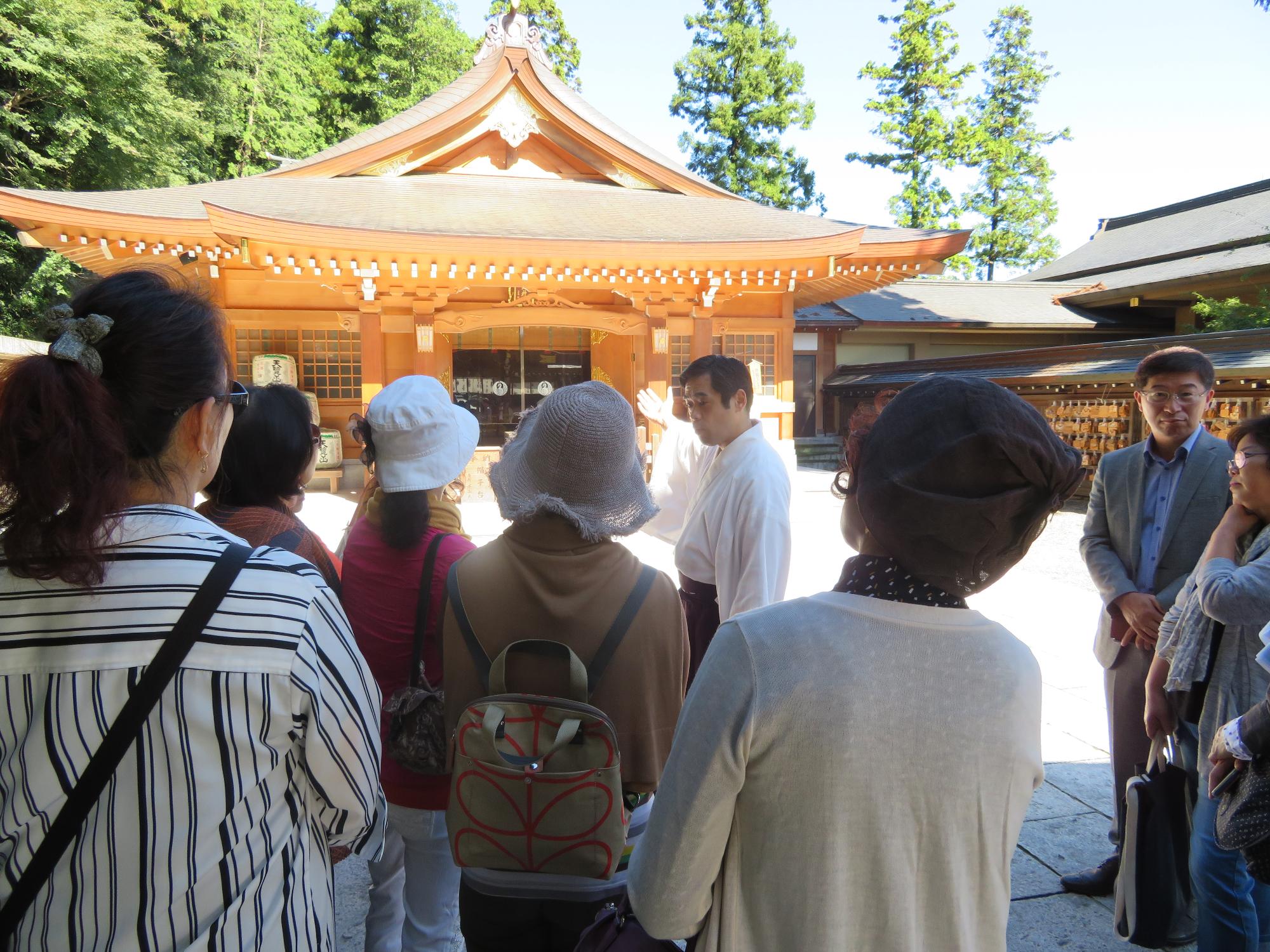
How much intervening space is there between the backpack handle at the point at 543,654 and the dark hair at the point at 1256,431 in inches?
66.5

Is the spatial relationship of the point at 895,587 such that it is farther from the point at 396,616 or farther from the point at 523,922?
the point at 396,616

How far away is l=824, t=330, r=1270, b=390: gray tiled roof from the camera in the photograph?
8875 mm

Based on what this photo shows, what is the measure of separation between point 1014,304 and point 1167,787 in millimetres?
18509

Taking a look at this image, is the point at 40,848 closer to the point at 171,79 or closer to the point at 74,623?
the point at 74,623

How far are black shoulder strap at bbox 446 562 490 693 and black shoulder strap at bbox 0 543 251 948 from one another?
501 millimetres

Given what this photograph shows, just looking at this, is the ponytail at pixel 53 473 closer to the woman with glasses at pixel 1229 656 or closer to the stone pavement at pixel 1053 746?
the stone pavement at pixel 1053 746

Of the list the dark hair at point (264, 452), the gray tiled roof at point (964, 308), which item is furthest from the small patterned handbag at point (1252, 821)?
the gray tiled roof at point (964, 308)

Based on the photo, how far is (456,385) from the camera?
1223 cm

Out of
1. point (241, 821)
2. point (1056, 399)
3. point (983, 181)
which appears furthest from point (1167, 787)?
point (983, 181)

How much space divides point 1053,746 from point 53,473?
12.2 ft

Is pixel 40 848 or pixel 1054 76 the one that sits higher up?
pixel 1054 76

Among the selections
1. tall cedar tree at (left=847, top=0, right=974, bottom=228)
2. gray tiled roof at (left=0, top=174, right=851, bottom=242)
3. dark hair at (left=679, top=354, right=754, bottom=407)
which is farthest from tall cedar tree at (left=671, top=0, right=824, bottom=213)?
dark hair at (left=679, top=354, right=754, bottom=407)

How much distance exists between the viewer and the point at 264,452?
1.71 metres

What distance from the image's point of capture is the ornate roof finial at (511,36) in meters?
10.4
